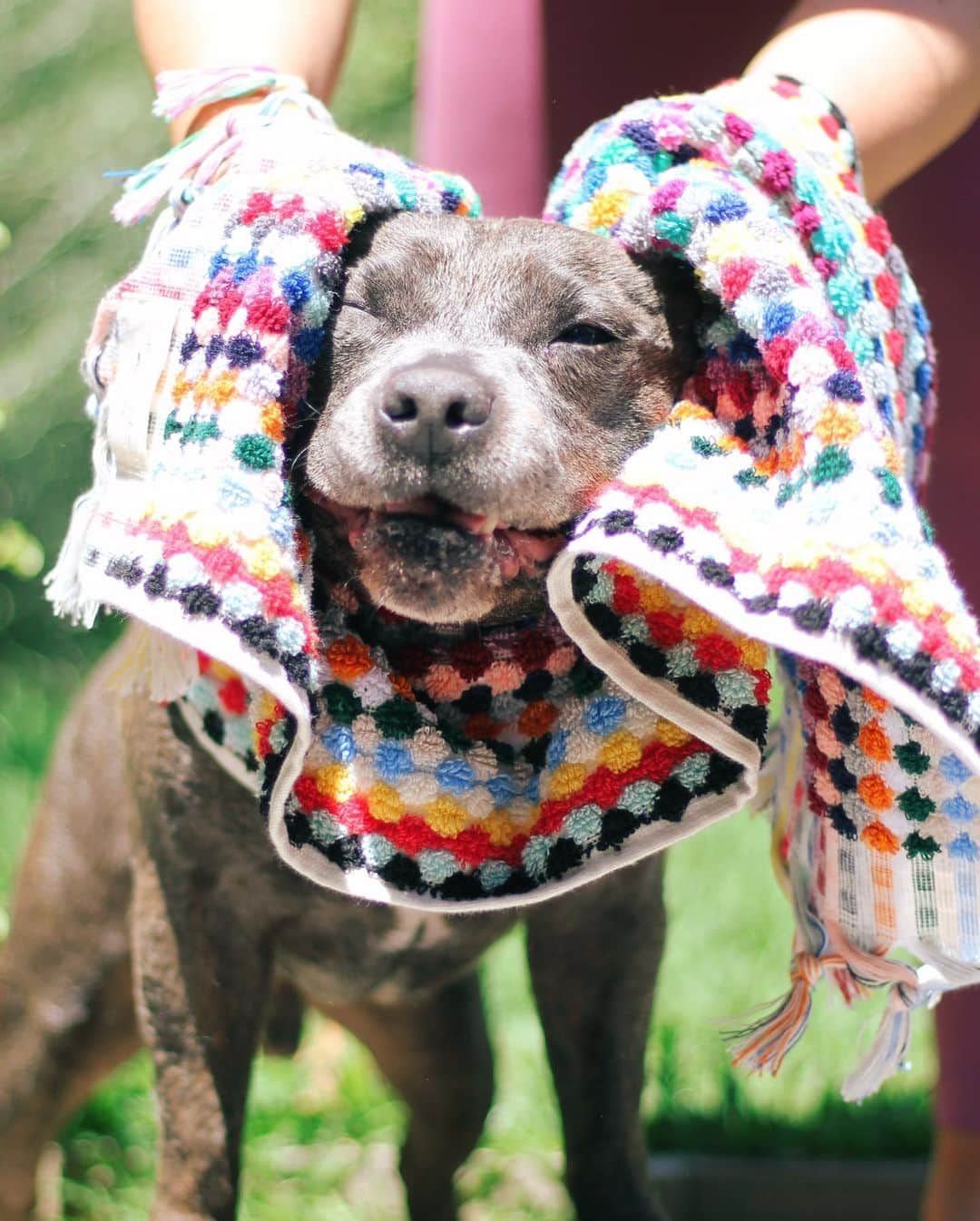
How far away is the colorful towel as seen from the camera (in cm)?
158

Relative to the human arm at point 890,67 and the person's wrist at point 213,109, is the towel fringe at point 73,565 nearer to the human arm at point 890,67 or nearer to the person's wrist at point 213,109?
the person's wrist at point 213,109

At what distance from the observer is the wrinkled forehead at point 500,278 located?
6.13 ft

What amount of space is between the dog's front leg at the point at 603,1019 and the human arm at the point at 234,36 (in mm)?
1092

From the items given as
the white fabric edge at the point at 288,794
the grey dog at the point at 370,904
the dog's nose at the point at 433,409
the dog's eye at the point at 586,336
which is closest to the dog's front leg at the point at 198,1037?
the grey dog at the point at 370,904

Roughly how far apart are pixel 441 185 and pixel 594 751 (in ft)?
2.24

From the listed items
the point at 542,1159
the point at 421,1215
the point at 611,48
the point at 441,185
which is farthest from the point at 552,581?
the point at 542,1159

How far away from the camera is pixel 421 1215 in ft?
8.97

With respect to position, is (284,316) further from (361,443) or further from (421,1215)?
(421,1215)

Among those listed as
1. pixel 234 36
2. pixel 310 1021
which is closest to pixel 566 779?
pixel 234 36

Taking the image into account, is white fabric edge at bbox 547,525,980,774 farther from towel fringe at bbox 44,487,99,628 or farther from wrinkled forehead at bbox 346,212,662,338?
towel fringe at bbox 44,487,99,628

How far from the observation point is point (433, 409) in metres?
1.67

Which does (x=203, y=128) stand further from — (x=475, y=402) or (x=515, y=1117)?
(x=515, y=1117)

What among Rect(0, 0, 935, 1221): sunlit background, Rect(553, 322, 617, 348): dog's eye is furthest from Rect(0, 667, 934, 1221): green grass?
Rect(553, 322, 617, 348): dog's eye

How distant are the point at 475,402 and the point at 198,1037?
2.90 feet
